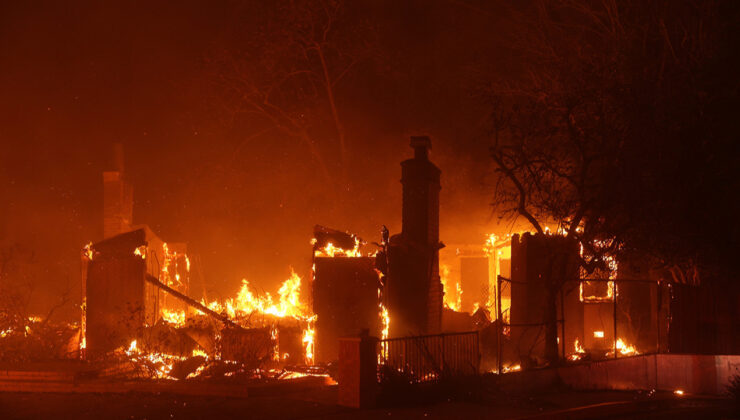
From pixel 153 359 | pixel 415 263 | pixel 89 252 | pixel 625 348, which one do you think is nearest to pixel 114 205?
pixel 89 252

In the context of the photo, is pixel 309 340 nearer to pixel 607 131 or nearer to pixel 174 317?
pixel 174 317

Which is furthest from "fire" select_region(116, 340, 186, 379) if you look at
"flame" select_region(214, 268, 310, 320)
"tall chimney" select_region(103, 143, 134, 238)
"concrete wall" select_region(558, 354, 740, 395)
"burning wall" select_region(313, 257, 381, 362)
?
"concrete wall" select_region(558, 354, 740, 395)

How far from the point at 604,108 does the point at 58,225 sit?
1814 cm

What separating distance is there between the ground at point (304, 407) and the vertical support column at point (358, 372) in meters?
0.19

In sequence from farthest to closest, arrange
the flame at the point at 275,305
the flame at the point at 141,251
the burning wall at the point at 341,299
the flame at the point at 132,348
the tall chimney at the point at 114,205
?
1. the tall chimney at the point at 114,205
2. the flame at the point at 275,305
3. the flame at the point at 141,251
4. the burning wall at the point at 341,299
5. the flame at the point at 132,348

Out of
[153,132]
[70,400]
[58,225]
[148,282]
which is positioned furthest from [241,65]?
[70,400]

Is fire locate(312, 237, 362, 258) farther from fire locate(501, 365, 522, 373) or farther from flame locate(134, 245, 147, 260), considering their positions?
fire locate(501, 365, 522, 373)

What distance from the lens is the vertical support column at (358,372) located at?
1110 centimetres

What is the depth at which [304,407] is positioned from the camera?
435 inches

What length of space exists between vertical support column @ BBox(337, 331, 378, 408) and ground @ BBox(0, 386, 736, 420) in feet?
0.61

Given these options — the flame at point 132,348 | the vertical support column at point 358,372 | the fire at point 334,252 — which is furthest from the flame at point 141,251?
the vertical support column at point 358,372

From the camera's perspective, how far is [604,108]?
634 inches

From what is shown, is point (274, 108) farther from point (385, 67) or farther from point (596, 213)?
point (596, 213)

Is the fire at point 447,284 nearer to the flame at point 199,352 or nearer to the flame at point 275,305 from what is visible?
the flame at point 275,305
